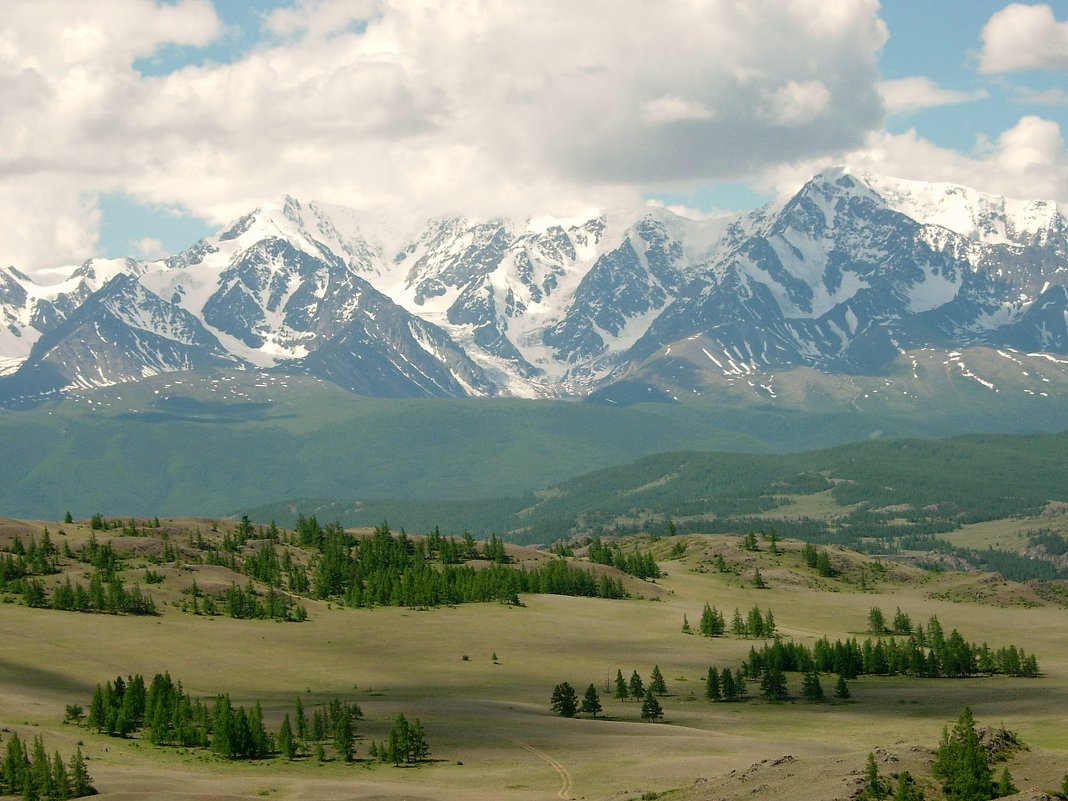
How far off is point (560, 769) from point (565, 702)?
123ft

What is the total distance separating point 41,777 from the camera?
11950 cm

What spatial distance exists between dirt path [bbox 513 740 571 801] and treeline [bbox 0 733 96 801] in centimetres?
3503

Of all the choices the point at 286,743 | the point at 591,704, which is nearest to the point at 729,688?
the point at 591,704

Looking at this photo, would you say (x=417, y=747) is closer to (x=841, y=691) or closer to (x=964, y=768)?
(x=964, y=768)

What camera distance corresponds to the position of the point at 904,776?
102375 mm

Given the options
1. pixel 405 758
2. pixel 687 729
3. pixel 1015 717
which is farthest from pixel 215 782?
pixel 1015 717

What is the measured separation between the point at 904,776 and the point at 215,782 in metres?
54.7

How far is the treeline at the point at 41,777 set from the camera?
118750 mm

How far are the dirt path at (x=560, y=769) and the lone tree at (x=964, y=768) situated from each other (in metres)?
29.3

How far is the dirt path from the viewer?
411 ft

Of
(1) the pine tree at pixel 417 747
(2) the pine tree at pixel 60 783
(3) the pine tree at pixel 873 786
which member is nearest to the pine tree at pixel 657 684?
(1) the pine tree at pixel 417 747

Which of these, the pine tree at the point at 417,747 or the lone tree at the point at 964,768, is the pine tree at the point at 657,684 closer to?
the pine tree at the point at 417,747

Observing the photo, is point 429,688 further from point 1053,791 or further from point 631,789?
point 1053,791

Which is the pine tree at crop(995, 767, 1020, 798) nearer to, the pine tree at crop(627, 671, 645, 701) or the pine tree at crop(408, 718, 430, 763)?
the pine tree at crop(408, 718, 430, 763)
